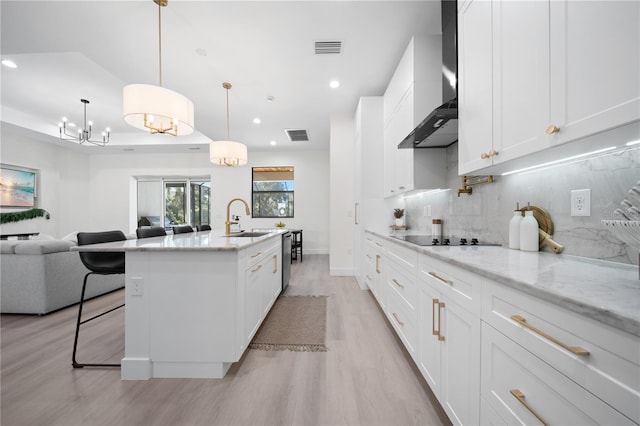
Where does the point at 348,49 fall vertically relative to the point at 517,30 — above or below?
above

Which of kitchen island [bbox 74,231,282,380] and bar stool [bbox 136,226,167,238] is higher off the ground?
bar stool [bbox 136,226,167,238]

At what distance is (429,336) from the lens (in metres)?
1.42

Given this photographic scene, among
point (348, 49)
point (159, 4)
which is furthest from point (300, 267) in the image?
point (159, 4)

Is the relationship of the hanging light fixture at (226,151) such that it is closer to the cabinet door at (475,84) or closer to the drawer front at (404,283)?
the drawer front at (404,283)

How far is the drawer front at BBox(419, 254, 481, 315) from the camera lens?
1005 mm

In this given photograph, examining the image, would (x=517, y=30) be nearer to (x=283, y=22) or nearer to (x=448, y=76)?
(x=448, y=76)

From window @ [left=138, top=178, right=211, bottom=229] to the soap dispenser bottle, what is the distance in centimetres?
781

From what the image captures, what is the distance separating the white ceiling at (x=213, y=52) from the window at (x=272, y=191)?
263cm

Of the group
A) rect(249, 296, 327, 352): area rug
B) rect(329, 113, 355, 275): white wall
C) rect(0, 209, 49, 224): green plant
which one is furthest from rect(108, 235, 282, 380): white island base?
rect(0, 209, 49, 224): green plant

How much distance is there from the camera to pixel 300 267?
212 inches

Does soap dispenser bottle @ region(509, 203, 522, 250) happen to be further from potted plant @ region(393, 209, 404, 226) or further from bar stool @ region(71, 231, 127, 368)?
bar stool @ region(71, 231, 127, 368)

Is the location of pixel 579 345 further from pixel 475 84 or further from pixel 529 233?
pixel 475 84

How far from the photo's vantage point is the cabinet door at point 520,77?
102 cm

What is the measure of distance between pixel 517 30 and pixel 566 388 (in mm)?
1400
